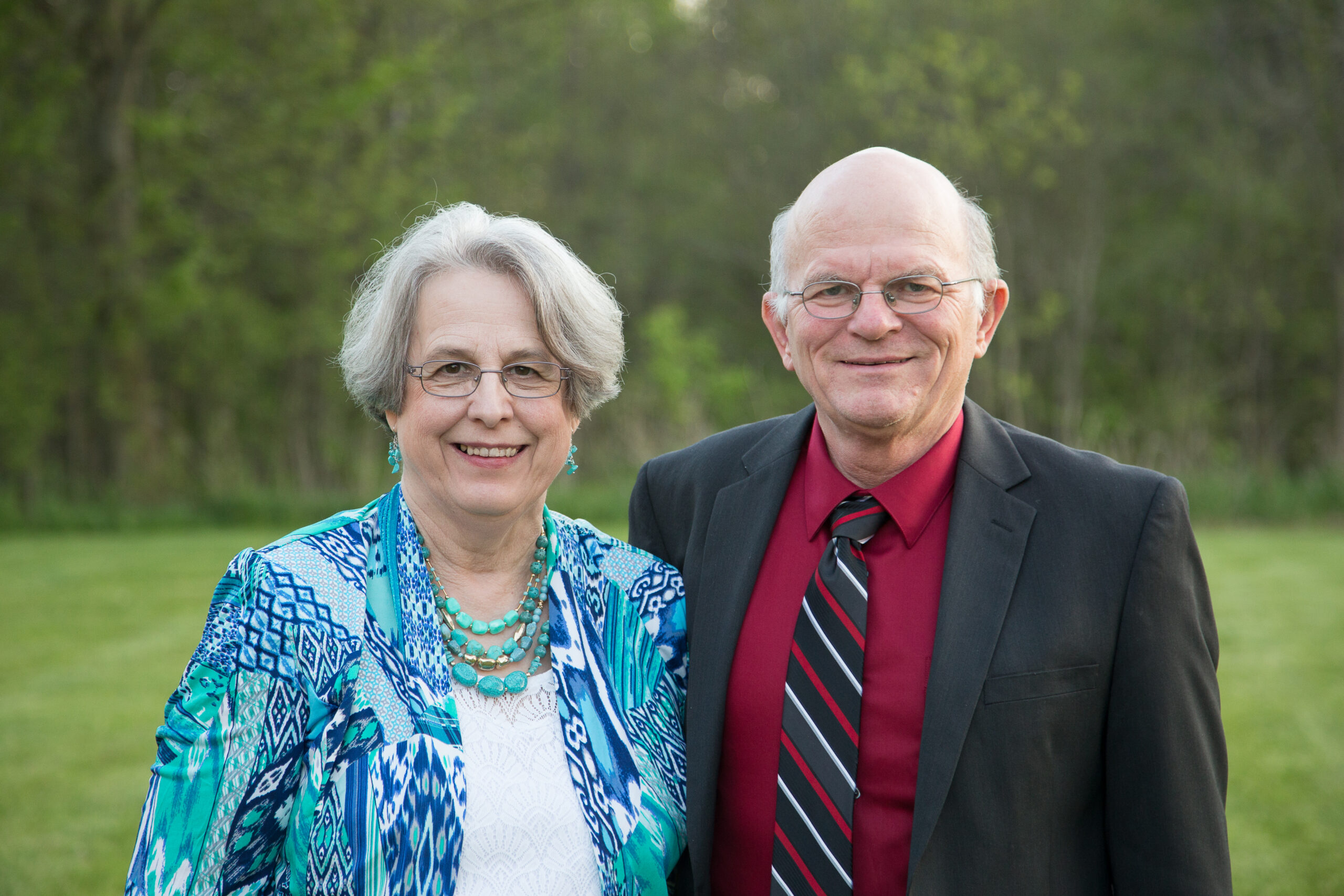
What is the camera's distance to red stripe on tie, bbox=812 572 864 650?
7.47 ft

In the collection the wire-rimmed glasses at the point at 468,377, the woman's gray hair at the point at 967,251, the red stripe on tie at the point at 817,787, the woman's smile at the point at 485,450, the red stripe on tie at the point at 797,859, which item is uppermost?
the woman's gray hair at the point at 967,251

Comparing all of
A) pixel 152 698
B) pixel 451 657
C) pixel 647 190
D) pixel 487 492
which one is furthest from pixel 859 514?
pixel 647 190

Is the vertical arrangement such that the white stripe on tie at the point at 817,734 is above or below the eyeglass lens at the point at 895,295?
below

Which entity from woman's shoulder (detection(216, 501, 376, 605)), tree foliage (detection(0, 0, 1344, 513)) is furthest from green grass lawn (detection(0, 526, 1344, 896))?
tree foliage (detection(0, 0, 1344, 513))

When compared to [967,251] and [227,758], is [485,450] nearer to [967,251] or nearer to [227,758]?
[227,758]

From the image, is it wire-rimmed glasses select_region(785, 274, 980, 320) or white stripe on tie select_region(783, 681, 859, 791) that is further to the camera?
wire-rimmed glasses select_region(785, 274, 980, 320)

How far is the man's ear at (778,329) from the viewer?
2.56 metres

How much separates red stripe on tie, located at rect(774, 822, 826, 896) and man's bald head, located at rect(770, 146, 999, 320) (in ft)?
3.77

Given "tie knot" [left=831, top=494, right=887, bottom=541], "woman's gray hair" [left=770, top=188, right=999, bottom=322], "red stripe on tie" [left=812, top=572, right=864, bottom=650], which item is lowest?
"red stripe on tie" [left=812, top=572, right=864, bottom=650]

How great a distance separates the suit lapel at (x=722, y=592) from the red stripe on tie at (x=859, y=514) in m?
0.19

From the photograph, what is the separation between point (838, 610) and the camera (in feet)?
7.60

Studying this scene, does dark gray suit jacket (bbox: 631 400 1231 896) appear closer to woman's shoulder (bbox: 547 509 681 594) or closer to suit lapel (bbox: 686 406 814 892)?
suit lapel (bbox: 686 406 814 892)

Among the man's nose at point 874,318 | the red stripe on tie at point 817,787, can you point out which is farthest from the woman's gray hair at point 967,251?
the red stripe on tie at point 817,787

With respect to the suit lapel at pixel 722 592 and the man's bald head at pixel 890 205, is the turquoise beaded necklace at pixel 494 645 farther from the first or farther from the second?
the man's bald head at pixel 890 205
